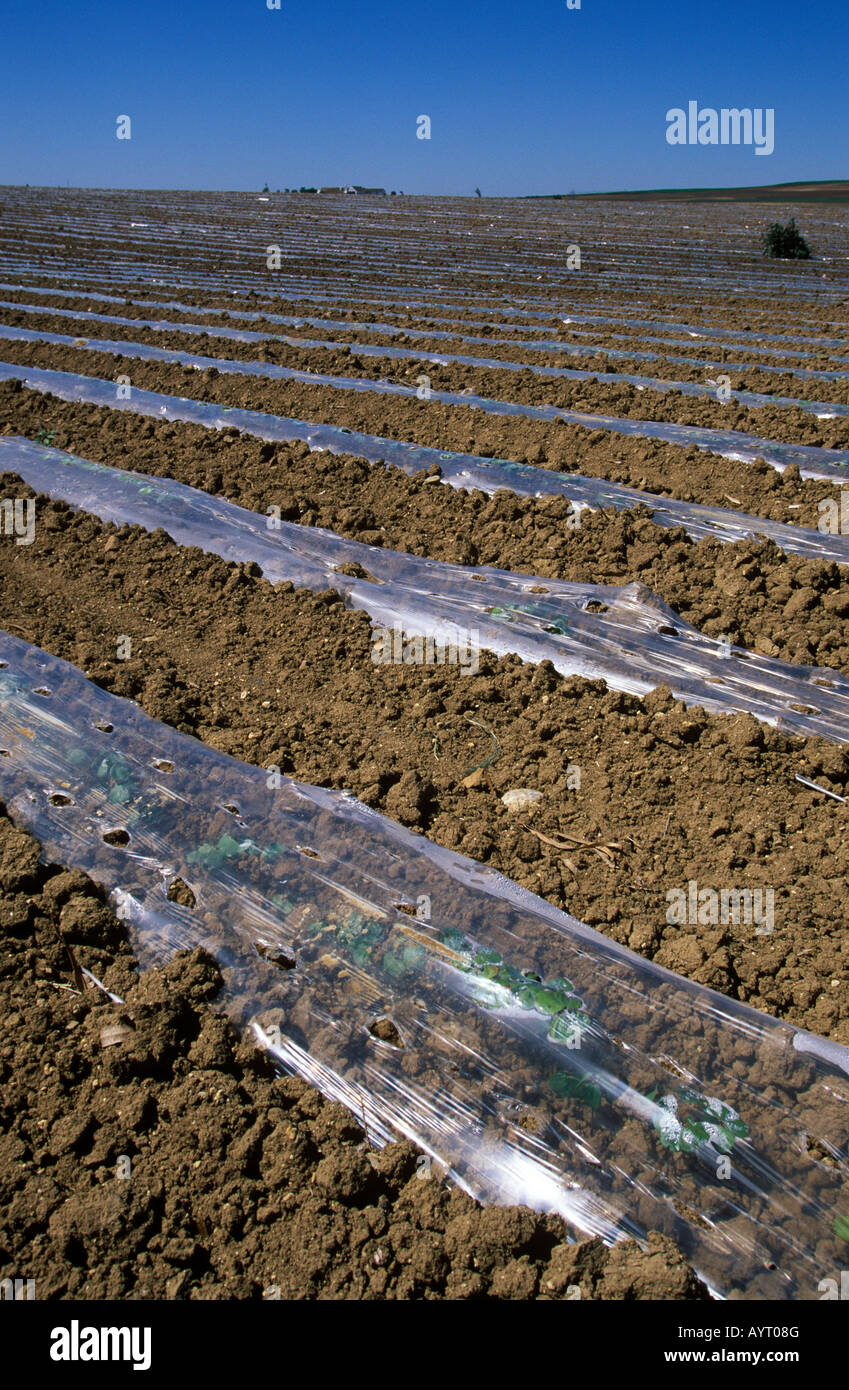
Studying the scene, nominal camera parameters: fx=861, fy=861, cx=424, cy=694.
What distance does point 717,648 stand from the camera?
11.3ft

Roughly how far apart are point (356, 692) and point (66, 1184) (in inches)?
80.9

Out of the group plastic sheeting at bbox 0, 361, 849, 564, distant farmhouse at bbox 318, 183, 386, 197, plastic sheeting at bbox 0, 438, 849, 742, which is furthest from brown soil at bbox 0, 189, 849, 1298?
distant farmhouse at bbox 318, 183, 386, 197

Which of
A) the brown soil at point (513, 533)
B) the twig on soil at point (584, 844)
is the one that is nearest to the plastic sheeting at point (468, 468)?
the brown soil at point (513, 533)

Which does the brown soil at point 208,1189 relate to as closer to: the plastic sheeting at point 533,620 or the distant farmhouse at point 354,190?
the plastic sheeting at point 533,620

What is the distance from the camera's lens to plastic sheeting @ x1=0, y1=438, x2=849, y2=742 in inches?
128

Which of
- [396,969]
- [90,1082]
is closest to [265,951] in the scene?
[396,969]

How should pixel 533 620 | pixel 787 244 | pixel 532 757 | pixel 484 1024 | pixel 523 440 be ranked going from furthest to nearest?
pixel 787 244, pixel 523 440, pixel 533 620, pixel 532 757, pixel 484 1024

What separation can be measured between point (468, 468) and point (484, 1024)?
386 centimetres

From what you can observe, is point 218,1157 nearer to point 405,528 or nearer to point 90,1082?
point 90,1082

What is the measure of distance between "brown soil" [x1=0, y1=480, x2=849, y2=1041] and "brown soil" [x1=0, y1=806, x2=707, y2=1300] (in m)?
0.90

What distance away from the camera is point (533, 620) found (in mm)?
3613

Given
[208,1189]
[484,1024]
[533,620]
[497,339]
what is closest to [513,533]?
[533,620]

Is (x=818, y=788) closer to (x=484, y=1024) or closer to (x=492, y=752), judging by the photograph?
(x=492, y=752)

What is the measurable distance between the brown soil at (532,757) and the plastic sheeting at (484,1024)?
26 centimetres
